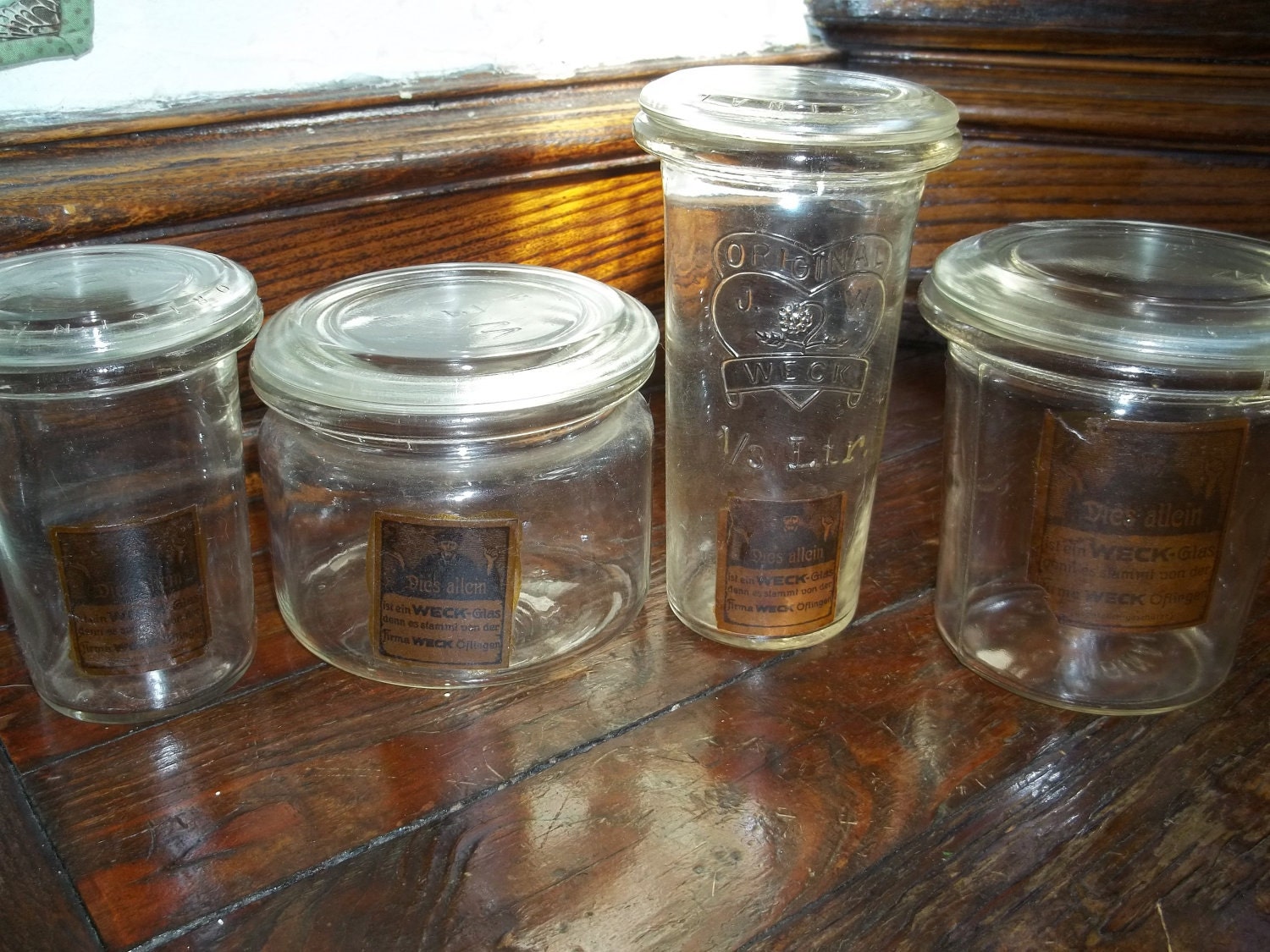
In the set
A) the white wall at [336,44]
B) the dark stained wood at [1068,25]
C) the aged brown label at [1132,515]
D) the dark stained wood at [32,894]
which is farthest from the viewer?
the dark stained wood at [1068,25]

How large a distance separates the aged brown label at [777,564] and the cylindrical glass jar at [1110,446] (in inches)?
3.0

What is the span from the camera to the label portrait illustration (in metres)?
0.57

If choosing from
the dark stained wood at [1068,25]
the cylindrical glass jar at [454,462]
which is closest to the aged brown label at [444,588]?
the cylindrical glass jar at [454,462]

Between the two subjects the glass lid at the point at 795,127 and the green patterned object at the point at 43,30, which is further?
the green patterned object at the point at 43,30

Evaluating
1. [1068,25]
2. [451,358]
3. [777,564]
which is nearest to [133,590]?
[451,358]

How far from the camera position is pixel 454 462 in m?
0.58

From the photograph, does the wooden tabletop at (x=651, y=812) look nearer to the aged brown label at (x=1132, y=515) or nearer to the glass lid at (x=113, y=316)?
the aged brown label at (x=1132, y=515)

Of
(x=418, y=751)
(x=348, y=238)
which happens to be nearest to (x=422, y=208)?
(x=348, y=238)

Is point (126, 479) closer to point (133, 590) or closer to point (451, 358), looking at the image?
point (133, 590)

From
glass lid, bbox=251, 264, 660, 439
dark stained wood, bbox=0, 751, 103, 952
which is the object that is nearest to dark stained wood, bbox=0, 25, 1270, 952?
dark stained wood, bbox=0, 751, 103, 952

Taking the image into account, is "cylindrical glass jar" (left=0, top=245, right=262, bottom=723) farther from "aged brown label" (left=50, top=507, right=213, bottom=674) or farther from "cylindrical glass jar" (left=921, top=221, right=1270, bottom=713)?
"cylindrical glass jar" (left=921, top=221, right=1270, bottom=713)

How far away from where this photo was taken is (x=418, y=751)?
562 mm

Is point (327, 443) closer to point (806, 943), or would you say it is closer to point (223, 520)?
point (223, 520)

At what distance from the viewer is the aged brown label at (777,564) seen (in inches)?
24.0
